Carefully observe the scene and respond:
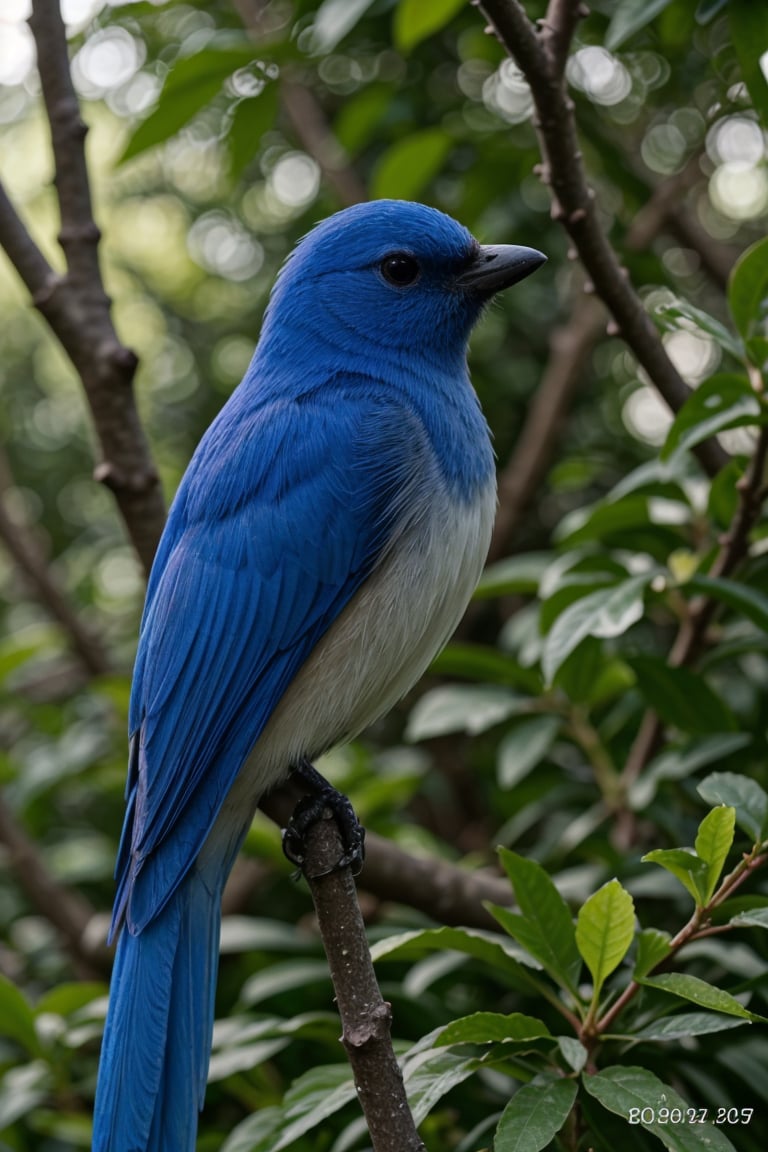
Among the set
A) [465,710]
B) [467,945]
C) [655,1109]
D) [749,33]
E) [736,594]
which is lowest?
[655,1109]

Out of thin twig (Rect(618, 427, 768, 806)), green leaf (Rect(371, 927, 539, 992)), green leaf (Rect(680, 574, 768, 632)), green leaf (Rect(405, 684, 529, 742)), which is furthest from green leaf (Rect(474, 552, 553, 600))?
green leaf (Rect(371, 927, 539, 992))

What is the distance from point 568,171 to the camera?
2672 mm

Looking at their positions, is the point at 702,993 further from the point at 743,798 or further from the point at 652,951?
the point at 743,798

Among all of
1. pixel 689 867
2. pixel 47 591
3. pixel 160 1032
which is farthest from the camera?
pixel 47 591

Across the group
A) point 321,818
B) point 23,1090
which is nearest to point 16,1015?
point 23,1090

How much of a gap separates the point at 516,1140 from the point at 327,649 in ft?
3.59

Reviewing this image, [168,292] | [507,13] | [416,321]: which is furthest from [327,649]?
[168,292]

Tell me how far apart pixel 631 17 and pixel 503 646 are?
218 centimetres

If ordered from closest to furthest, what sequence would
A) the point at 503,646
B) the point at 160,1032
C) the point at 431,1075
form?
1. the point at 431,1075
2. the point at 160,1032
3. the point at 503,646

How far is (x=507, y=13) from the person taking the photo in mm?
2383

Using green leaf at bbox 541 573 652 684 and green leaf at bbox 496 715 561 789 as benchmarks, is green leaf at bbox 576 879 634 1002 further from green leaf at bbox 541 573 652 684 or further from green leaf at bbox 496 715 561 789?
green leaf at bbox 496 715 561 789

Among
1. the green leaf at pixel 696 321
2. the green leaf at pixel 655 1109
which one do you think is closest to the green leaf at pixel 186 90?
the green leaf at pixel 696 321

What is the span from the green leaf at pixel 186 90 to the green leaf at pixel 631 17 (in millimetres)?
974

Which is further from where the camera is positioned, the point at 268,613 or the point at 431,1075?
the point at 268,613
